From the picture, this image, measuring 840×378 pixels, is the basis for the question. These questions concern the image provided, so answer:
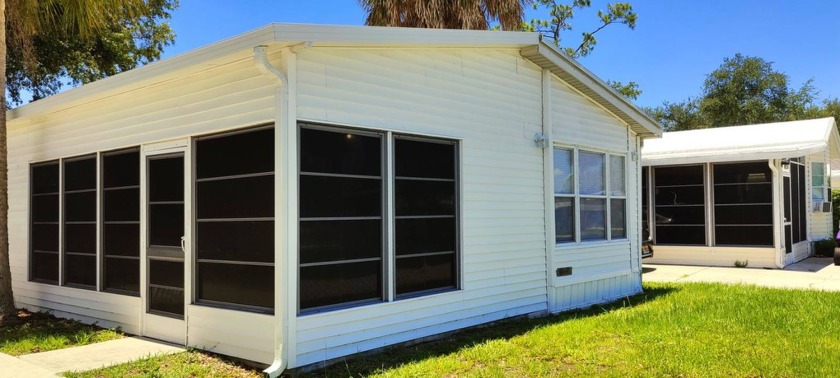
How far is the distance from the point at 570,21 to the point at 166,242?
1963 cm

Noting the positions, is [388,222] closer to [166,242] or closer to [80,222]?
[166,242]

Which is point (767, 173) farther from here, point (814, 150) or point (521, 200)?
point (521, 200)

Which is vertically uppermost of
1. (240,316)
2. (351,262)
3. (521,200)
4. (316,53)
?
(316,53)

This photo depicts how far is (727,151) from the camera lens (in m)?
13.7

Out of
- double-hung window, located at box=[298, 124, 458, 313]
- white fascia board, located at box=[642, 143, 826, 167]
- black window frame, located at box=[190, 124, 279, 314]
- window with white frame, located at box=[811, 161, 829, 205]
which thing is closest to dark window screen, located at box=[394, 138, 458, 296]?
double-hung window, located at box=[298, 124, 458, 313]

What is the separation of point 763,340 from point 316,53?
17.5 ft

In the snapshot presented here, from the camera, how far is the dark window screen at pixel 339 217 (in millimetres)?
5402

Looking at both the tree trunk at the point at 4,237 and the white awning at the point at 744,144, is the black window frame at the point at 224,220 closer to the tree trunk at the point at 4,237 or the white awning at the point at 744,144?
the tree trunk at the point at 4,237

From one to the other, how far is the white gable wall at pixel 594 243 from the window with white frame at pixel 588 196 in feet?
0.39

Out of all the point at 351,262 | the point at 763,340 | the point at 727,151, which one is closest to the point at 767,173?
the point at 727,151

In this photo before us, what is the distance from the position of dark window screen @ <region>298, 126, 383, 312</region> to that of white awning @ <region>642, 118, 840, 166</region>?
1031cm

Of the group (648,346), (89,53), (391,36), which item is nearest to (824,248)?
(648,346)

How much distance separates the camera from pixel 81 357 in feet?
19.5

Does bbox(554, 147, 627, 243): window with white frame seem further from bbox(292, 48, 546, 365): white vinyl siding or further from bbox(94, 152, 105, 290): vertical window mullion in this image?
bbox(94, 152, 105, 290): vertical window mullion
